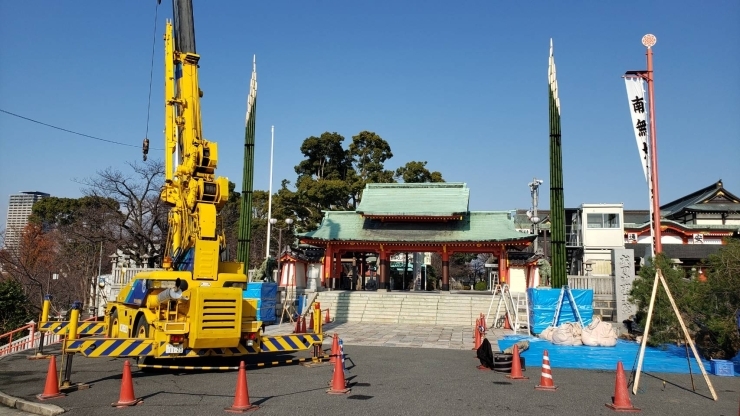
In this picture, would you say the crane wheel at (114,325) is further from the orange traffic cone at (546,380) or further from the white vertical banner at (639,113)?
the white vertical banner at (639,113)

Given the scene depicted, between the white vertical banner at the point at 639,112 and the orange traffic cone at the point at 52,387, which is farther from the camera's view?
the white vertical banner at the point at 639,112

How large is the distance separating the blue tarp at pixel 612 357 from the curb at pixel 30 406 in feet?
32.3

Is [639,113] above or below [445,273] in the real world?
above

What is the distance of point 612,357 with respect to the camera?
1470cm

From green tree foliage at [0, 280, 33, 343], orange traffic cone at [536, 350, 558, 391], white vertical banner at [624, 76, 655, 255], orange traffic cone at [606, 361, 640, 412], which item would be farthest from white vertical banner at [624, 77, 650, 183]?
green tree foliage at [0, 280, 33, 343]

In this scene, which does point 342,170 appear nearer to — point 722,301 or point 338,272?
point 338,272

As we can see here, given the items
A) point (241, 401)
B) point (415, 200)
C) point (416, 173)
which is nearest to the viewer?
point (241, 401)

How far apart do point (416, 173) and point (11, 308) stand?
36570 millimetres

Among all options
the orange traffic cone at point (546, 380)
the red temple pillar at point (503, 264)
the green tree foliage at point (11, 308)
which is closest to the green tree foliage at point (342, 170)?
the red temple pillar at point (503, 264)

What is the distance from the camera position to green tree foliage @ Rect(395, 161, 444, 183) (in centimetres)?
5294

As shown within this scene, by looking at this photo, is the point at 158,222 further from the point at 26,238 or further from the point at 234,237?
the point at 26,238

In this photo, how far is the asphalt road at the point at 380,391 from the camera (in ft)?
26.8

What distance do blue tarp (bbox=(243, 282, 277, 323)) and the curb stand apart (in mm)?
14337

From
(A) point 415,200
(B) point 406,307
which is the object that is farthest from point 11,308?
(A) point 415,200
